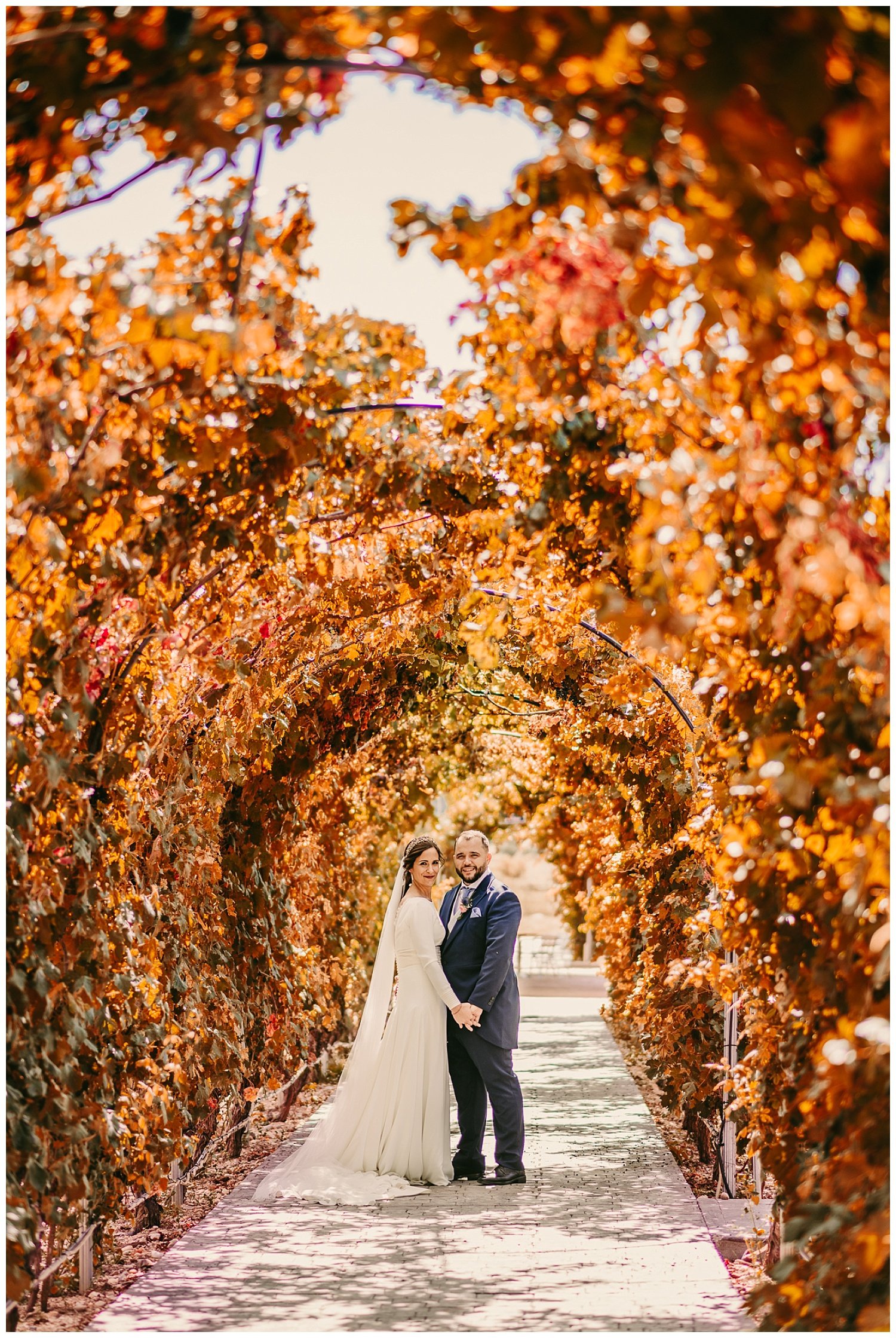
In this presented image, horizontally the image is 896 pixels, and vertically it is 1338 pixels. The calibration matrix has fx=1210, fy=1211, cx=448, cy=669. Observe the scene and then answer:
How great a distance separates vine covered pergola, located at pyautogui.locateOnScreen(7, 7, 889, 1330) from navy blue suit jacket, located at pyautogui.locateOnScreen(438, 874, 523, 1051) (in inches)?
44.6

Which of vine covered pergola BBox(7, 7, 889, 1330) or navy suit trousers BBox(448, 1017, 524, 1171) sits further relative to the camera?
navy suit trousers BBox(448, 1017, 524, 1171)

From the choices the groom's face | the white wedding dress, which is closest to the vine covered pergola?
the white wedding dress

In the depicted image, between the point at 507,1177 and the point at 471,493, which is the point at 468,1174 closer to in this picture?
the point at 507,1177

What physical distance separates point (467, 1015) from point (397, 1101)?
53 cm

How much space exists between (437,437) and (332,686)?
2.79 meters

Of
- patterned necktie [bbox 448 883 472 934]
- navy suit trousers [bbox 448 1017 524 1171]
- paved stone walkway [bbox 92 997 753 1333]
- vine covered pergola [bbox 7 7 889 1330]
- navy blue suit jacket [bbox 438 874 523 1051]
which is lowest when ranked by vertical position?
paved stone walkway [bbox 92 997 753 1333]

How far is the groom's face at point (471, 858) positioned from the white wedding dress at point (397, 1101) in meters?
0.31

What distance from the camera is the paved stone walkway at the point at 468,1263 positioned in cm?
386

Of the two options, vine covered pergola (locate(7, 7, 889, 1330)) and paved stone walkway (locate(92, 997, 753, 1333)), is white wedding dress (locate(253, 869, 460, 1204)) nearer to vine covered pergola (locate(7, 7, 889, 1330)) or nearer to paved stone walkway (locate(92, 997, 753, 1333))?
paved stone walkway (locate(92, 997, 753, 1333))

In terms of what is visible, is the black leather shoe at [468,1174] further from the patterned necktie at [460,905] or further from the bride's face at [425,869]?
the bride's face at [425,869]

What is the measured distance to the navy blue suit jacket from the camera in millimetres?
6043

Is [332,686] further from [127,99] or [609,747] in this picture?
[127,99]

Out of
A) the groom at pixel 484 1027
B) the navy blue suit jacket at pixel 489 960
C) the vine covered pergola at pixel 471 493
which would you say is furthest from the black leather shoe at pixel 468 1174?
the vine covered pergola at pixel 471 493

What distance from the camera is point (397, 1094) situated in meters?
5.93
